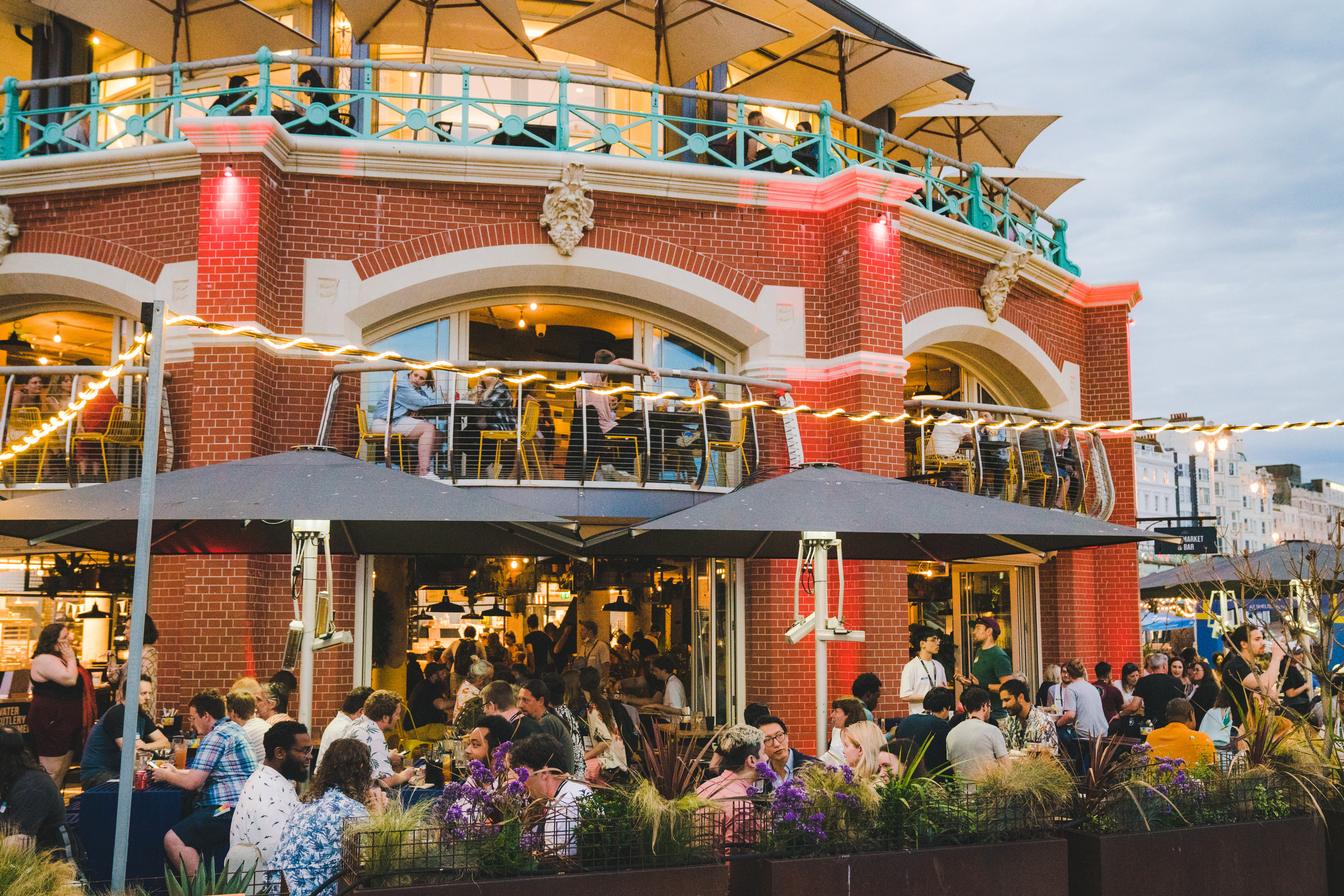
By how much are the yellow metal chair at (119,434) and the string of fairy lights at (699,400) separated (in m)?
1.15

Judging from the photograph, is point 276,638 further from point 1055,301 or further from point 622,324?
point 1055,301

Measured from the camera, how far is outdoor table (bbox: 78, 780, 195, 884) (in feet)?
21.7

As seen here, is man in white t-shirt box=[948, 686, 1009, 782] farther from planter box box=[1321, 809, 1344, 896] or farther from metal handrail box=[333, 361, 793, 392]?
metal handrail box=[333, 361, 793, 392]

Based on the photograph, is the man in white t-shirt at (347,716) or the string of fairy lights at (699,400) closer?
the man in white t-shirt at (347,716)

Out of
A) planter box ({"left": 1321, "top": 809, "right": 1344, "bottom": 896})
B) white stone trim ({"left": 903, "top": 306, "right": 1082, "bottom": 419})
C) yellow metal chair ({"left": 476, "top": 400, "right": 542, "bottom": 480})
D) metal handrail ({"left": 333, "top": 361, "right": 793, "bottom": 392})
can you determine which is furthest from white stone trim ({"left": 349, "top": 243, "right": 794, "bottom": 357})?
planter box ({"left": 1321, "top": 809, "right": 1344, "bottom": 896})

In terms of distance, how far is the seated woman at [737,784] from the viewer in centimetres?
573

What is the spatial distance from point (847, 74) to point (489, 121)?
5491 mm

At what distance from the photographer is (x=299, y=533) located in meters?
8.10

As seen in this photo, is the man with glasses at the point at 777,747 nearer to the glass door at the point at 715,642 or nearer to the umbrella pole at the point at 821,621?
the umbrella pole at the point at 821,621

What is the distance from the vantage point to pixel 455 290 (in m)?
13.0

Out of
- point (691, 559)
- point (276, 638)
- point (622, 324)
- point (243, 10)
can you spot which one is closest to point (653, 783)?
point (276, 638)

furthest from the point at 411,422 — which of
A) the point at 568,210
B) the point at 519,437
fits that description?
the point at 568,210

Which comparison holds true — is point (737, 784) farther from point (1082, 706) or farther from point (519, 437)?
point (519, 437)

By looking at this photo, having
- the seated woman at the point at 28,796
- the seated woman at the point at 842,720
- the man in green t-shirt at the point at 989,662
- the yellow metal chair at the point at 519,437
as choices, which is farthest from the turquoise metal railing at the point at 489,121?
the seated woman at the point at 28,796
